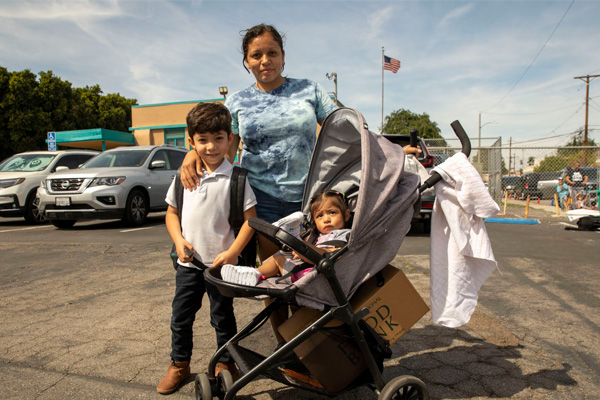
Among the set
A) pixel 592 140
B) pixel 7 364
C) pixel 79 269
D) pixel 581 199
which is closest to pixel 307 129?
pixel 7 364

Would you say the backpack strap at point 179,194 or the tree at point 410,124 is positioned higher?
the tree at point 410,124

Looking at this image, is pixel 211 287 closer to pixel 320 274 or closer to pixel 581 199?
pixel 320 274

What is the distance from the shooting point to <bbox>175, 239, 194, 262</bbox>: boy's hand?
2.24m

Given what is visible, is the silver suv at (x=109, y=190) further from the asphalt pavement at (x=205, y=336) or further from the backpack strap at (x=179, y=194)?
the backpack strap at (x=179, y=194)

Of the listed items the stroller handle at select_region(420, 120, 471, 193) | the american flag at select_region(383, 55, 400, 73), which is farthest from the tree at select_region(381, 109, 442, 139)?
the stroller handle at select_region(420, 120, 471, 193)

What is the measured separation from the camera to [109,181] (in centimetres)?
868

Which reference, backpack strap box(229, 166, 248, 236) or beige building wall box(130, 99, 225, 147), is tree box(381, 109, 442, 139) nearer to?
beige building wall box(130, 99, 225, 147)

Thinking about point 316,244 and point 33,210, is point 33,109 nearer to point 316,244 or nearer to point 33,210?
point 33,210

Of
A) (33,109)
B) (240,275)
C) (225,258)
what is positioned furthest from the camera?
(33,109)

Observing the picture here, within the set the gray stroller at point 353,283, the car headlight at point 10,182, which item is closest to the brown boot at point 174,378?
the gray stroller at point 353,283

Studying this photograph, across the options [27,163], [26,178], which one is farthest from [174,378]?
[27,163]

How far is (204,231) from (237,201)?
25 centimetres

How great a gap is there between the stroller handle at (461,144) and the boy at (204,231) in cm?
93

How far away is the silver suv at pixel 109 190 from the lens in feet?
27.7
